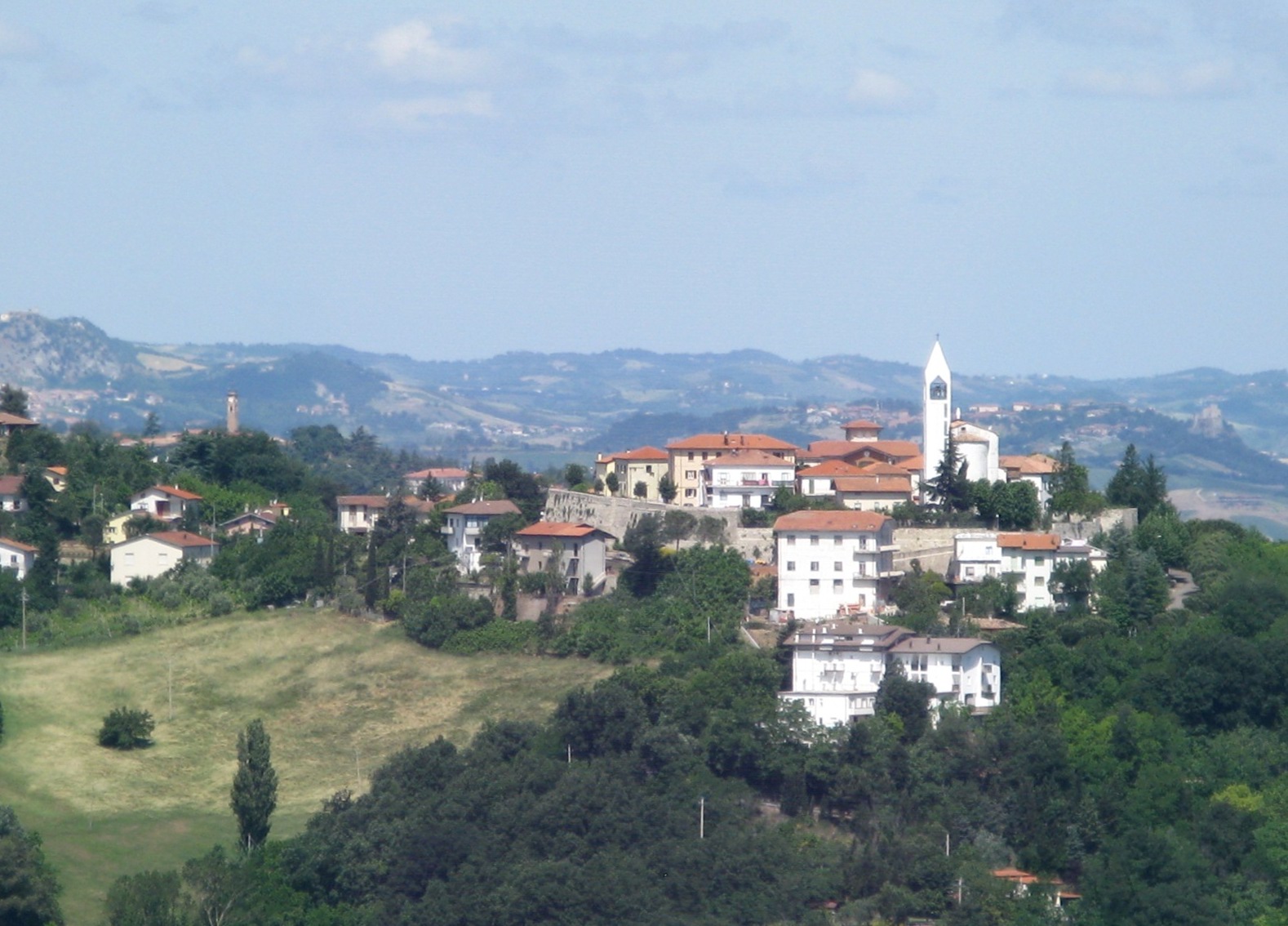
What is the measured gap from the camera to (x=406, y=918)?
42562 millimetres

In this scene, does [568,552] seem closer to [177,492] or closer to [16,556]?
[177,492]

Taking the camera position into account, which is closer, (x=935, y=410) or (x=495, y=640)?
(x=495, y=640)

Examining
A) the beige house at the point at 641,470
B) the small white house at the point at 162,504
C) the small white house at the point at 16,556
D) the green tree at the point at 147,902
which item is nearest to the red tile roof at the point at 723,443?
the beige house at the point at 641,470

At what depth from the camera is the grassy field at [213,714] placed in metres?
47.3

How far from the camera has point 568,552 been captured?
5838cm

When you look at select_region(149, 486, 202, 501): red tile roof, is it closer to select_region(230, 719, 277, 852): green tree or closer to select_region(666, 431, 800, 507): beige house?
select_region(666, 431, 800, 507): beige house

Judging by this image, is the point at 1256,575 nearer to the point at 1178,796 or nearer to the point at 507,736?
the point at 1178,796

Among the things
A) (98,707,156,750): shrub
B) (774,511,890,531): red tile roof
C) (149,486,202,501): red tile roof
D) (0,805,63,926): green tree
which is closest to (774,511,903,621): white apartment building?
(774,511,890,531): red tile roof

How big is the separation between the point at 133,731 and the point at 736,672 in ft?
46.7

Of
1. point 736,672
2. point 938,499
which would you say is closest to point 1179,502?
point 938,499

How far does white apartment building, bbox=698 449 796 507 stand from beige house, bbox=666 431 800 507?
0.96 m

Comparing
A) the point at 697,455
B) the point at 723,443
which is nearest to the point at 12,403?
the point at 697,455

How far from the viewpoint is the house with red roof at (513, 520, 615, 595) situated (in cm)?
5822

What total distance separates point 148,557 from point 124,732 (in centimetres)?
1182
